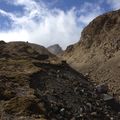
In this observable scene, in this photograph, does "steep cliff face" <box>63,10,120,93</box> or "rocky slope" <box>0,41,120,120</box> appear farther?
"steep cliff face" <box>63,10,120,93</box>

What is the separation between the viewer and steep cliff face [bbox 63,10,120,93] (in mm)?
54787

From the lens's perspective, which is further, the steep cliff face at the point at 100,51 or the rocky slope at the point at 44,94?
the steep cliff face at the point at 100,51

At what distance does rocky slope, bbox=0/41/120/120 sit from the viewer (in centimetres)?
3066

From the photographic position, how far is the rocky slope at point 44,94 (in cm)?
3066

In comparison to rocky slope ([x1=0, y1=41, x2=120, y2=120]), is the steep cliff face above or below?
above

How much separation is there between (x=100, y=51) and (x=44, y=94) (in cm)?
3408

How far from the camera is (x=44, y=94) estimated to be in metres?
34.3

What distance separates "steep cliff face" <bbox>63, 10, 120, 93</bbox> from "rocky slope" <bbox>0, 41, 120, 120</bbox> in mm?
9523

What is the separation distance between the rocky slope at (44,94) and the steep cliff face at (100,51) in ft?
31.2

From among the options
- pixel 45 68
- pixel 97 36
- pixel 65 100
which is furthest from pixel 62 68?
pixel 97 36

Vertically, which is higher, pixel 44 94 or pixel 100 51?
pixel 100 51

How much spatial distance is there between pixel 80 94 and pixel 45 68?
5322mm

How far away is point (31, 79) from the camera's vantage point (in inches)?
1449

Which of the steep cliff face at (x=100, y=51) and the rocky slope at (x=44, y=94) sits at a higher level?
the steep cliff face at (x=100, y=51)
